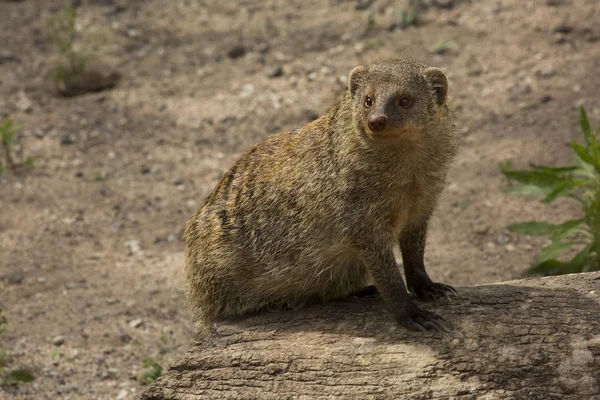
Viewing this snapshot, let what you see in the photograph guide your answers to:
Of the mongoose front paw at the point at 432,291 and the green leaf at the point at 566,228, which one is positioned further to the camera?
the green leaf at the point at 566,228

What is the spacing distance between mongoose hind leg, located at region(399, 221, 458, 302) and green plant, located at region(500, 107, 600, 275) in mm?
1159

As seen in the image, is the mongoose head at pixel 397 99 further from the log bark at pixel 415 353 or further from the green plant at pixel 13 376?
the green plant at pixel 13 376

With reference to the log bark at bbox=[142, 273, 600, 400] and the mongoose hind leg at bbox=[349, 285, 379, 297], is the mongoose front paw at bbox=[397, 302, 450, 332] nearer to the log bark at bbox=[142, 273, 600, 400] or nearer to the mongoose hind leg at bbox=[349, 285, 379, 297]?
the log bark at bbox=[142, 273, 600, 400]

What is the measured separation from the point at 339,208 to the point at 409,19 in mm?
4825

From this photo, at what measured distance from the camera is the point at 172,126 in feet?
23.8

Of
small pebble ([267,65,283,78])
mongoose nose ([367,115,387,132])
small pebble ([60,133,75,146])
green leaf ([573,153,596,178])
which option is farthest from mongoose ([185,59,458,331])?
small pebble ([267,65,283,78])

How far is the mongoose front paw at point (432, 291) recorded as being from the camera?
11.3 feet

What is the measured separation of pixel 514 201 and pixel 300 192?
2.68 m

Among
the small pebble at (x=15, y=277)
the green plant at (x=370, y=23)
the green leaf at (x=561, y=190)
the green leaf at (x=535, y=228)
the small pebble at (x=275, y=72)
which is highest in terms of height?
the green plant at (x=370, y=23)

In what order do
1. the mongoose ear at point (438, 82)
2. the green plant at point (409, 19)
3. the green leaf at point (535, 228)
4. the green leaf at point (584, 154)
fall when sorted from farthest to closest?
the green plant at point (409, 19) → the green leaf at point (535, 228) → the green leaf at point (584, 154) → the mongoose ear at point (438, 82)

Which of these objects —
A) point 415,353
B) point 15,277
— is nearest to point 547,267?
point 415,353

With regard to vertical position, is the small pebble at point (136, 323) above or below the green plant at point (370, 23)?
below

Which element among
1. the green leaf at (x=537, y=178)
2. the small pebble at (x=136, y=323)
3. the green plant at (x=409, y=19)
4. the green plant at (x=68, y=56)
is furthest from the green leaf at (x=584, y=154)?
the green plant at (x=68, y=56)

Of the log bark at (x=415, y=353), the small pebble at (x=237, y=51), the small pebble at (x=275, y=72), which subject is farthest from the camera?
the small pebble at (x=237, y=51)
